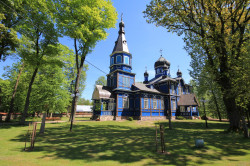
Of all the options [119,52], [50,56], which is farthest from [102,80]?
[50,56]

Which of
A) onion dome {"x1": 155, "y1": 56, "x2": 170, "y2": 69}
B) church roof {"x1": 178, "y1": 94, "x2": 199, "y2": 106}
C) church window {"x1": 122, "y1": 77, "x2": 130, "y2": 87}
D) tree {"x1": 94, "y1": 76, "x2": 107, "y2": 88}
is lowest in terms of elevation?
church roof {"x1": 178, "y1": 94, "x2": 199, "y2": 106}

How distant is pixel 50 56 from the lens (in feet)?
52.0

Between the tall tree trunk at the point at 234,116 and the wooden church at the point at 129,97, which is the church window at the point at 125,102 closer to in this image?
the wooden church at the point at 129,97

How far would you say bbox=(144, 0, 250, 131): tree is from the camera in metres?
9.48

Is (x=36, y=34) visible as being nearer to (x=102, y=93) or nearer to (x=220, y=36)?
(x=102, y=93)

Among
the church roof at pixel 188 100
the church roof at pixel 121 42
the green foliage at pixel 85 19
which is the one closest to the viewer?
the green foliage at pixel 85 19

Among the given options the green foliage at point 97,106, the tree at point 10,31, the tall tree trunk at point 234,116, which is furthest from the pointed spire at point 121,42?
the tall tree trunk at point 234,116

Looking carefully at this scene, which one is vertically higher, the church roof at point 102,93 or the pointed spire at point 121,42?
the pointed spire at point 121,42

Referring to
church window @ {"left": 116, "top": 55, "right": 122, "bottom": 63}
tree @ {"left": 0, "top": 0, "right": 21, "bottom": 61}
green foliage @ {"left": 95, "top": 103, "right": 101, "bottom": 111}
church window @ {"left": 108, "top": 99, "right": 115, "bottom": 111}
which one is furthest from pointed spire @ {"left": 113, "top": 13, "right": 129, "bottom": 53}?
tree @ {"left": 0, "top": 0, "right": 21, "bottom": 61}

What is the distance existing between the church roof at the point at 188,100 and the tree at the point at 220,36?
55.1 ft

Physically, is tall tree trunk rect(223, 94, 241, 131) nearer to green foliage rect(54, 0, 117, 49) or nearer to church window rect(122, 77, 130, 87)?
green foliage rect(54, 0, 117, 49)

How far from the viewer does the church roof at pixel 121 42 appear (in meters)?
25.9

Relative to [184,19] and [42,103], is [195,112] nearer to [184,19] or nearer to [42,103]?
[184,19]

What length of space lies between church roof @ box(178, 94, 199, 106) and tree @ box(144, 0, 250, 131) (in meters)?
16.8
